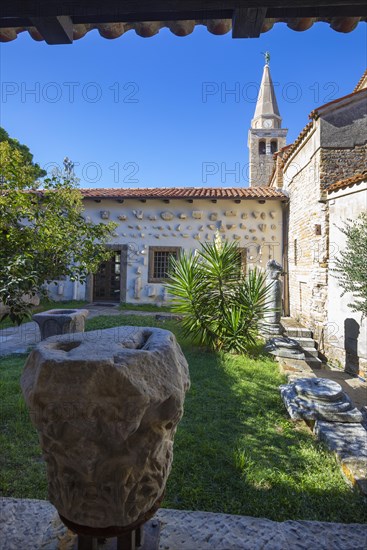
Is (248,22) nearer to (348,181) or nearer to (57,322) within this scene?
(57,322)

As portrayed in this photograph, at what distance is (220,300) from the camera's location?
20.6ft

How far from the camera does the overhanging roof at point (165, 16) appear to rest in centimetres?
167

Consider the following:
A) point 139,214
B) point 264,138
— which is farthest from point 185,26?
point 264,138

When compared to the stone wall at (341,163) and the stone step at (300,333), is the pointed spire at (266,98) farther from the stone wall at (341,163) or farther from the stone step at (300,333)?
the stone step at (300,333)

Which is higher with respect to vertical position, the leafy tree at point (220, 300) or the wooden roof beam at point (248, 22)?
the wooden roof beam at point (248, 22)

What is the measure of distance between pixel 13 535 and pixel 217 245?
17.7 ft

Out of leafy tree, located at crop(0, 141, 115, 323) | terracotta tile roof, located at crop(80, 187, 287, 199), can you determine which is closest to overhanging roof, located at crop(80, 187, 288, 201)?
terracotta tile roof, located at crop(80, 187, 287, 199)

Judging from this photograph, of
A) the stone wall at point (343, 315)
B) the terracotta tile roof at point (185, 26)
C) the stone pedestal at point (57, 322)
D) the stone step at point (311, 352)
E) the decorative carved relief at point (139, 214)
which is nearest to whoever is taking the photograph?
the terracotta tile roof at point (185, 26)

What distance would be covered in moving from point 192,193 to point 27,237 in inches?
365

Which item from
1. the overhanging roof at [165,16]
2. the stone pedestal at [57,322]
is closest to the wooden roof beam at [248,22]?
the overhanging roof at [165,16]

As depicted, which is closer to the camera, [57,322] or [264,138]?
[57,322]

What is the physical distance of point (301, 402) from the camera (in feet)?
12.1

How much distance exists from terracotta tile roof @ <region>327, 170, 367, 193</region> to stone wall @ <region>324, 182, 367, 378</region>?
A: 9 cm

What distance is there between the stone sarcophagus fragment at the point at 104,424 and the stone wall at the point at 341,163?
8.14 meters
